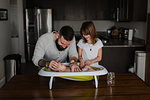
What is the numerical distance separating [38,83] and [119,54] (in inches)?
99.5

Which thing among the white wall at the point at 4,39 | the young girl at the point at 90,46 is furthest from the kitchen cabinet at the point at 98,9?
the young girl at the point at 90,46

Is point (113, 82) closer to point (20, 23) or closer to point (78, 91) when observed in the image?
point (78, 91)

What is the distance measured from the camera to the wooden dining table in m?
1.70

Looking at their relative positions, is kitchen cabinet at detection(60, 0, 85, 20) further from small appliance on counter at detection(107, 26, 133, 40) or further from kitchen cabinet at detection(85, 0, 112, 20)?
small appliance on counter at detection(107, 26, 133, 40)

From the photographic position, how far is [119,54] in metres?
4.19

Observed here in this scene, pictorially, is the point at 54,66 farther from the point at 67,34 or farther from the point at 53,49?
the point at 53,49

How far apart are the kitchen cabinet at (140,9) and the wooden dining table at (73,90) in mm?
2293

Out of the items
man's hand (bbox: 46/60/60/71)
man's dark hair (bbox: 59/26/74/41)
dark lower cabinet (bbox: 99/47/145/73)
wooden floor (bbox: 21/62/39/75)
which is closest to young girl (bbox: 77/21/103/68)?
man's dark hair (bbox: 59/26/74/41)

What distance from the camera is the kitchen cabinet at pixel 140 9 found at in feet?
13.3

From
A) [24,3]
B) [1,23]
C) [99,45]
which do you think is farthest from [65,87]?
[24,3]

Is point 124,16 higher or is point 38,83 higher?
point 124,16

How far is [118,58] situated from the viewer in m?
4.21

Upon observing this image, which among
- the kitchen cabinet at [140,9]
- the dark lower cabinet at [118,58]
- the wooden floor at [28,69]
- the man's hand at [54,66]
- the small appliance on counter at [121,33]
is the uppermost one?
the kitchen cabinet at [140,9]

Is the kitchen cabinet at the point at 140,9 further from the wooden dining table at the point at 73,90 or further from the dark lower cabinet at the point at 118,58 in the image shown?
the wooden dining table at the point at 73,90
